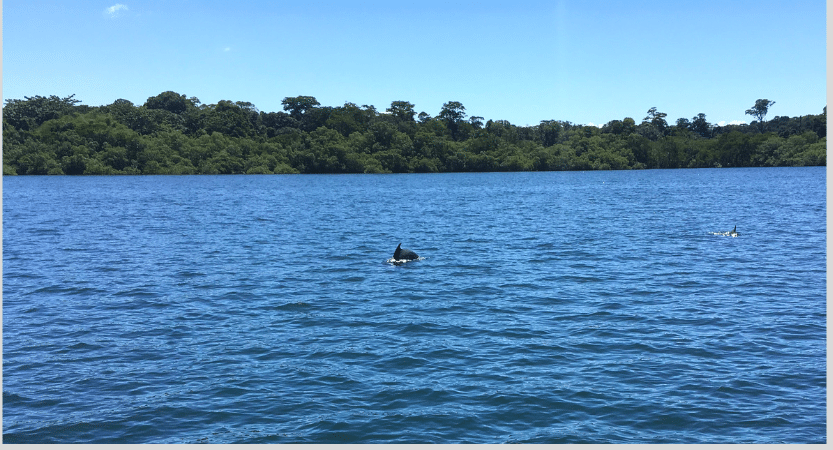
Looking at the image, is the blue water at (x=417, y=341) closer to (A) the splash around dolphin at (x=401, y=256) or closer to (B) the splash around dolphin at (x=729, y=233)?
(A) the splash around dolphin at (x=401, y=256)

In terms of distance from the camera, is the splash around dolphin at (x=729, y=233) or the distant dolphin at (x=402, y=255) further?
the splash around dolphin at (x=729, y=233)

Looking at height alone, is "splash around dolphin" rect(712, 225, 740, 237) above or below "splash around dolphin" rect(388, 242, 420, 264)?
above

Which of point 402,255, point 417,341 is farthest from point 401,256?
point 417,341

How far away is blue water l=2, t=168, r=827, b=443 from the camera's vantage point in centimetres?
1409

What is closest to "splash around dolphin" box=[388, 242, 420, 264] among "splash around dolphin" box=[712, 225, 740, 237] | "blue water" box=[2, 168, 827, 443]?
"blue water" box=[2, 168, 827, 443]

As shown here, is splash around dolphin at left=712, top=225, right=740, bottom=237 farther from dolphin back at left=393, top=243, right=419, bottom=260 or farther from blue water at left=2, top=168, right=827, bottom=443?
dolphin back at left=393, top=243, right=419, bottom=260

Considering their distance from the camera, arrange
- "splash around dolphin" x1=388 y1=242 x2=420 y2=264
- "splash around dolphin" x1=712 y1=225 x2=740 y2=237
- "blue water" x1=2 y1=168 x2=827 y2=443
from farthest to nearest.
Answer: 1. "splash around dolphin" x1=712 y1=225 x2=740 y2=237
2. "splash around dolphin" x1=388 y1=242 x2=420 y2=264
3. "blue water" x1=2 y1=168 x2=827 y2=443

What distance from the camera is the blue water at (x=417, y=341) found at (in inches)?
555

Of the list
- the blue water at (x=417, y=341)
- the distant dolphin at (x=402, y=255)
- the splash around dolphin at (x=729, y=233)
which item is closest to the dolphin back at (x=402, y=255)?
the distant dolphin at (x=402, y=255)

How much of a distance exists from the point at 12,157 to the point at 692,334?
189 m

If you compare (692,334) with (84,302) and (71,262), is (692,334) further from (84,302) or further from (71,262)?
(71,262)

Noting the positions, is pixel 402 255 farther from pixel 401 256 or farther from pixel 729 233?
pixel 729 233

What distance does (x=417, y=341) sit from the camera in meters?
20.1

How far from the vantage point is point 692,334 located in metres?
20.4
